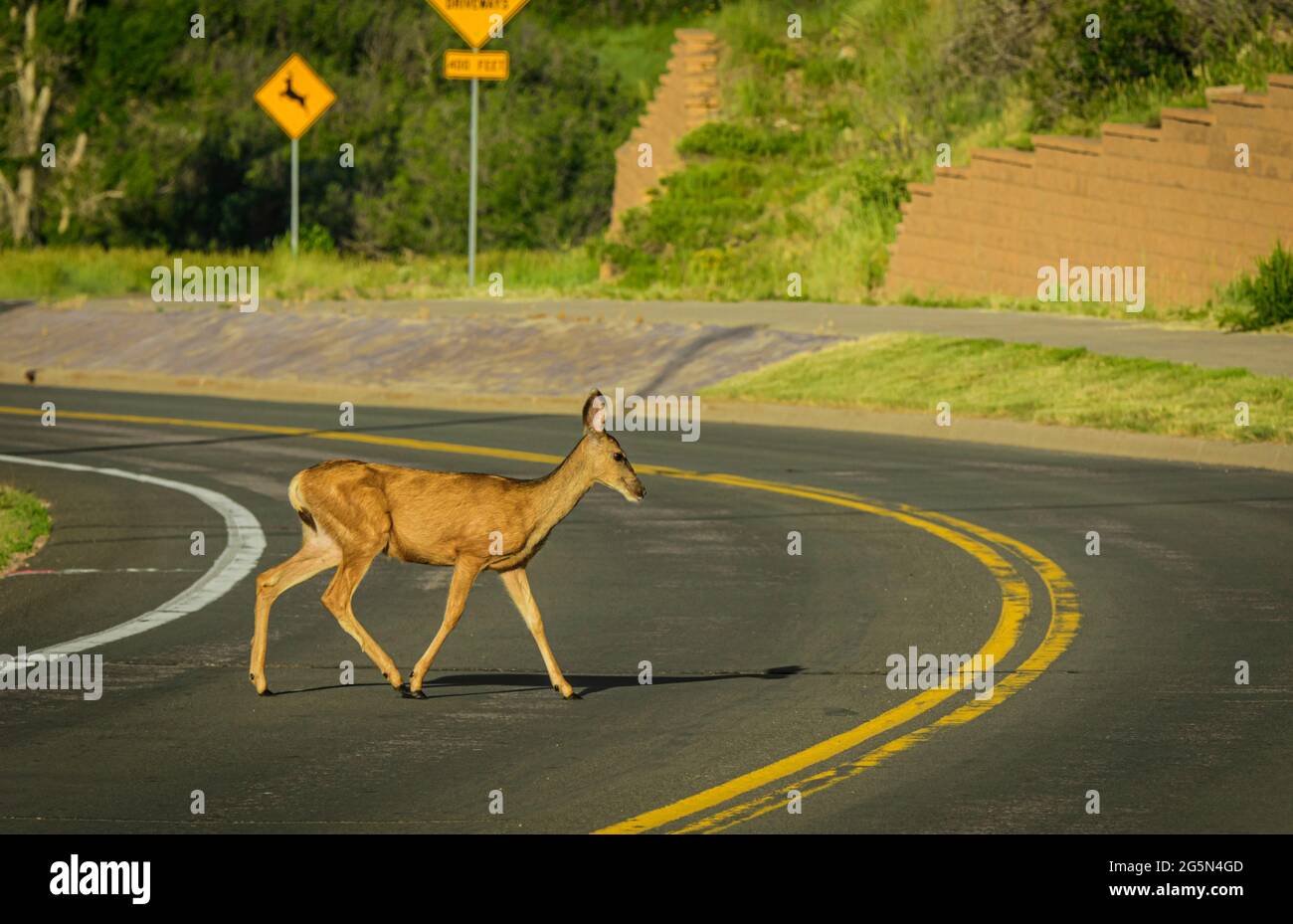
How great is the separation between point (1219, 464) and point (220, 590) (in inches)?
441

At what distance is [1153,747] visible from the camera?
967 centimetres

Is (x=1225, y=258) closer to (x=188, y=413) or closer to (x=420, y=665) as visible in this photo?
(x=188, y=413)

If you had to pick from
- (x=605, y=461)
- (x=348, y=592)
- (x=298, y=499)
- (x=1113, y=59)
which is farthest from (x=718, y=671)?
(x=1113, y=59)

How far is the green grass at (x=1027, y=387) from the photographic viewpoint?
23734 millimetres

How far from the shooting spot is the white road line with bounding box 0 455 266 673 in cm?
1254

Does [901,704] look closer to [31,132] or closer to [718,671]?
[718,671]

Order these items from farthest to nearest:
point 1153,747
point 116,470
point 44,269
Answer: point 44,269, point 116,470, point 1153,747

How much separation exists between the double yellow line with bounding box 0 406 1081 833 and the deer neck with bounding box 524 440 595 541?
162 cm

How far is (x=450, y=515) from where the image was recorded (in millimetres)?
10359

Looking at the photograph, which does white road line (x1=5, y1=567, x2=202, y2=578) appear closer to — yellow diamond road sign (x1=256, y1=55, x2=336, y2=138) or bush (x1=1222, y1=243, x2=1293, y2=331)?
bush (x1=1222, y1=243, x2=1293, y2=331)

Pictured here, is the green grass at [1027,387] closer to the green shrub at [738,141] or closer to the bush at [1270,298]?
the bush at [1270,298]

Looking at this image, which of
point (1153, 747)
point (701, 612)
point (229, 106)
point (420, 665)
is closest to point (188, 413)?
point (701, 612)

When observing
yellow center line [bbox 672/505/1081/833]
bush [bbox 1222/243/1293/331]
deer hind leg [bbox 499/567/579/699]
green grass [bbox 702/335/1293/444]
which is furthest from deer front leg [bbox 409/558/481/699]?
bush [bbox 1222/243/1293/331]

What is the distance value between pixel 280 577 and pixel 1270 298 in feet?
70.9
